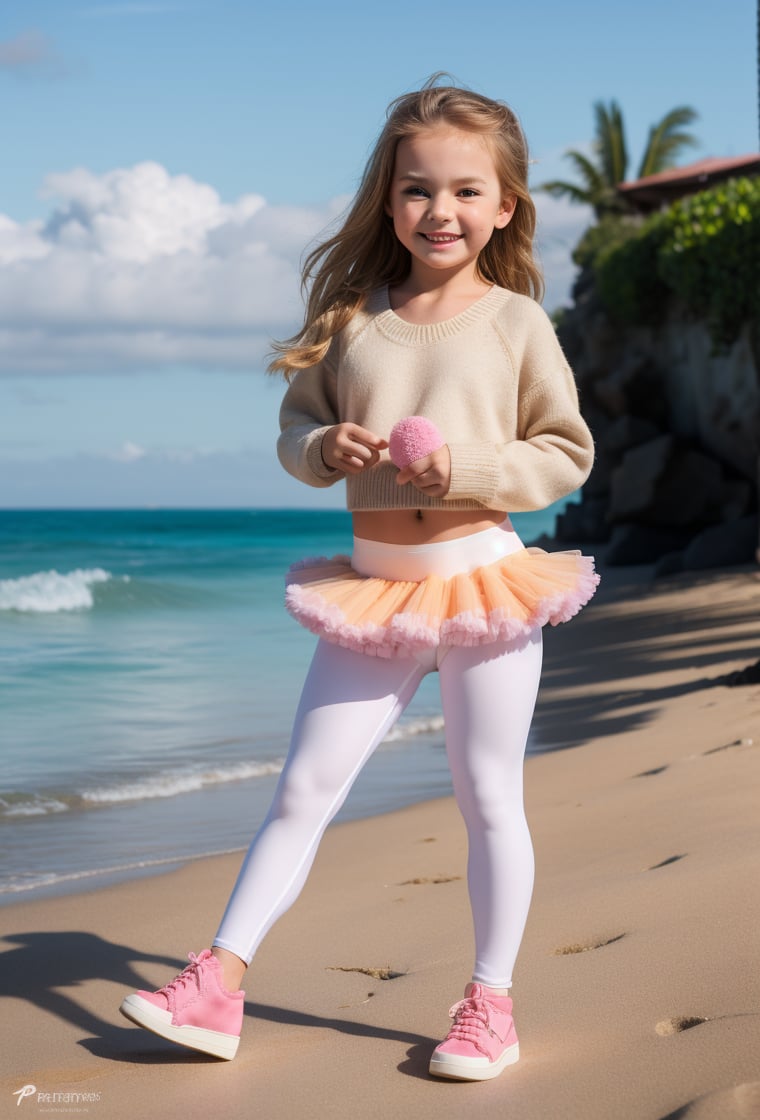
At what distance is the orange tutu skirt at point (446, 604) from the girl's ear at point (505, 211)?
792 mm

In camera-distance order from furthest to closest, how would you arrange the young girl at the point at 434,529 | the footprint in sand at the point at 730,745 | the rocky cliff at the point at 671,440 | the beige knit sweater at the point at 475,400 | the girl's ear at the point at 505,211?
the rocky cliff at the point at 671,440 → the footprint in sand at the point at 730,745 → the girl's ear at the point at 505,211 → the beige knit sweater at the point at 475,400 → the young girl at the point at 434,529

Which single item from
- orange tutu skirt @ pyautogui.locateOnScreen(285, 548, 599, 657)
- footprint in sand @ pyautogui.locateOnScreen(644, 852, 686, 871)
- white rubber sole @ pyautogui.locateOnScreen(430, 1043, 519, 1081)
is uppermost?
orange tutu skirt @ pyautogui.locateOnScreen(285, 548, 599, 657)

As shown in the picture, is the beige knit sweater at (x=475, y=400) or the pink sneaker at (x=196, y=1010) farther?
the beige knit sweater at (x=475, y=400)

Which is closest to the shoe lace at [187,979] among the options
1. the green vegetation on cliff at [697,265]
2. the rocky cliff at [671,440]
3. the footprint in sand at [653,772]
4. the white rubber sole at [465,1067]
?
the white rubber sole at [465,1067]

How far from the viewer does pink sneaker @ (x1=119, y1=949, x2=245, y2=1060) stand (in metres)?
2.48

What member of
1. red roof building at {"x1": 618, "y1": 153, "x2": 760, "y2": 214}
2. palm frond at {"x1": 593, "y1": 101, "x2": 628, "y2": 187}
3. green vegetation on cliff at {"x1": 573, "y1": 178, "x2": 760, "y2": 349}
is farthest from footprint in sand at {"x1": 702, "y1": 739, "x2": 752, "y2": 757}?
palm frond at {"x1": 593, "y1": 101, "x2": 628, "y2": 187}

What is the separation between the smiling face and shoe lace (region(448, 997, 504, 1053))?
A: 165 cm

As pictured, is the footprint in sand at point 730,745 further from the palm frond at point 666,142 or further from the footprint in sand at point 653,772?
the palm frond at point 666,142

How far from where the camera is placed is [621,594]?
1565 cm

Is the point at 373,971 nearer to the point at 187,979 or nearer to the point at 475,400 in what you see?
the point at 187,979

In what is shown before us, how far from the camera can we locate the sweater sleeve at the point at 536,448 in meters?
2.64

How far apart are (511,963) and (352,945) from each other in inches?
39.9

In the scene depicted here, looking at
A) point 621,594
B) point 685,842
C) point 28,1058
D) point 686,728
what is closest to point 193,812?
point 686,728

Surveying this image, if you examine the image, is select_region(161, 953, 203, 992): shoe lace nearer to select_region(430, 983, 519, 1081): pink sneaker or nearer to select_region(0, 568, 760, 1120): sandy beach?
select_region(0, 568, 760, 1120): sandy beach
